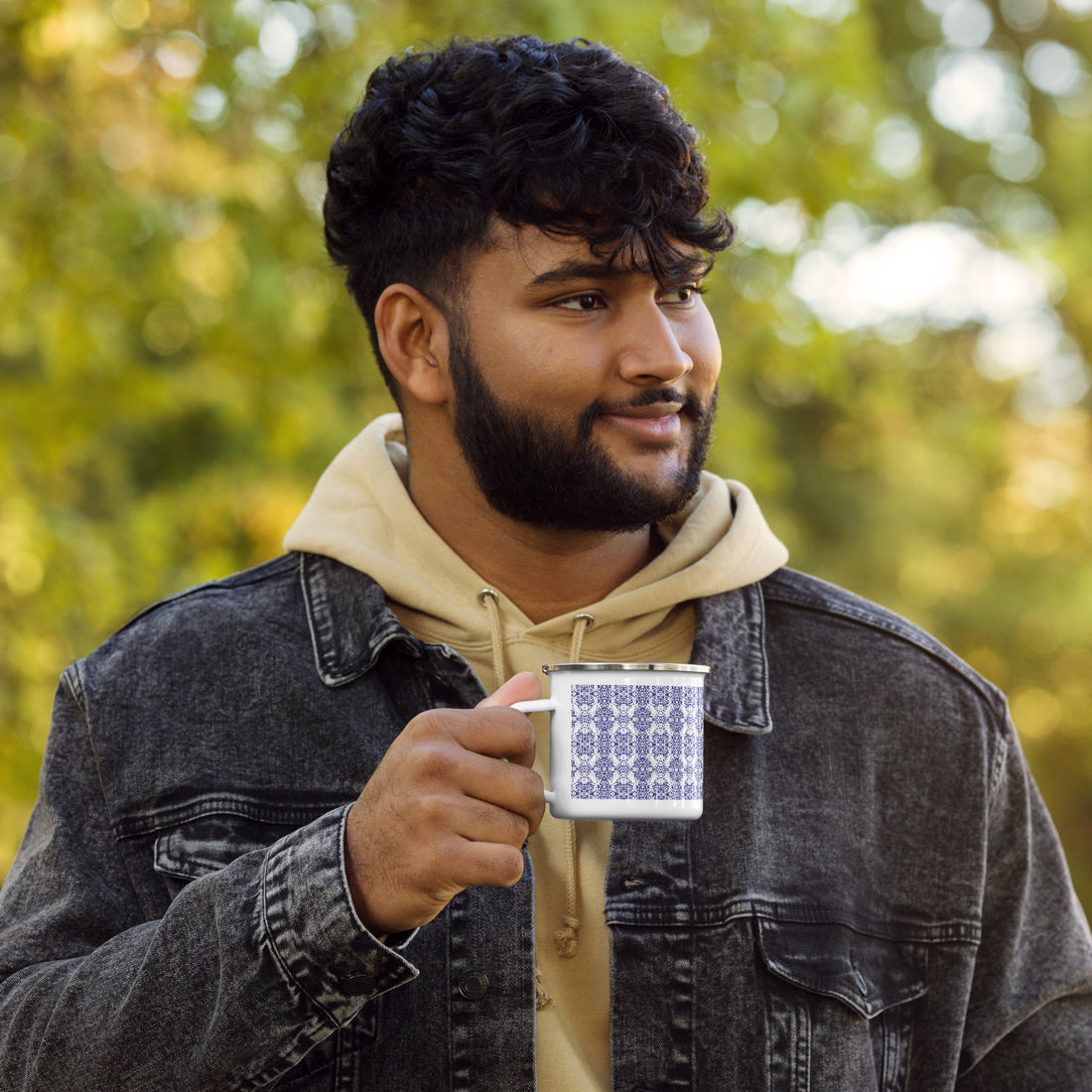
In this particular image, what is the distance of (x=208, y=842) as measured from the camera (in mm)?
2047

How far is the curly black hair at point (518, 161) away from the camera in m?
2.17

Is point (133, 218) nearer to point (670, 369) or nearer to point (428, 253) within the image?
point (428, 253)

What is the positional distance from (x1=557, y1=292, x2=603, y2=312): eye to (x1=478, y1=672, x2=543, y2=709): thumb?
733mm

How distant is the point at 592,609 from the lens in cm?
218

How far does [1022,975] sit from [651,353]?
1207 mm

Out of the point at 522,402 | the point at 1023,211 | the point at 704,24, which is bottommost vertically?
the point at 522,402

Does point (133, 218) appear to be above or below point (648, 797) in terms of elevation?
above

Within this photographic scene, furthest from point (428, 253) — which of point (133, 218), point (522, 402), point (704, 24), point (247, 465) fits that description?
point (247, 465)

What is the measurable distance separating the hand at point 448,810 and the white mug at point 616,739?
0.04m

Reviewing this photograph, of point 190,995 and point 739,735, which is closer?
point 190,995

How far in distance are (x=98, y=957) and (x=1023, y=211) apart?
12855mm

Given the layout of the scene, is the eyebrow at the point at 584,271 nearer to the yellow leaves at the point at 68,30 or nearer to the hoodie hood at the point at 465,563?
the hoodie hood at the point at 465,563

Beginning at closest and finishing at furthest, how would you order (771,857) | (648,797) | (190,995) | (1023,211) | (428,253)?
1. (648,797)
2. (190,995)
3. (771,857)
4. (428,253)
5. (1023,211)

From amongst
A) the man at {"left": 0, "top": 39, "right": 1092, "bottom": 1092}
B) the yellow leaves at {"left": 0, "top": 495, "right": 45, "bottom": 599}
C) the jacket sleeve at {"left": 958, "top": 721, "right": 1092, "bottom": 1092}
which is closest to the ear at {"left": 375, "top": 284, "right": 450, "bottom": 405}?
the man at {"left": 0, "top": 39, "right": 1092, "bottom": 1092}
